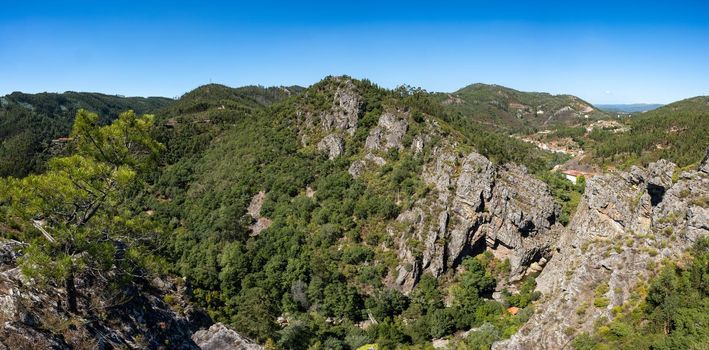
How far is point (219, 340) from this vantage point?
26031mm

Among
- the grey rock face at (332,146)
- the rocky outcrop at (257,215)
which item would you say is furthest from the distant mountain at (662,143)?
the rocky outcrop at (257,215)

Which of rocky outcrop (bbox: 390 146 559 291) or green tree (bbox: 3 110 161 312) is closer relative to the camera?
green tree (bbox: 3 110 161 312)

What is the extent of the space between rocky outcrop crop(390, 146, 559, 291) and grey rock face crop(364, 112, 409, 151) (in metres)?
16.0

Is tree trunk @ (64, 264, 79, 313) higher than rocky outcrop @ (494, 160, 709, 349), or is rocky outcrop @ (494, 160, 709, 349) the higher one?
tree trunk @ (64, 264, 79, 313)

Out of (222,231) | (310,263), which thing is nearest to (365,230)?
(310,263)

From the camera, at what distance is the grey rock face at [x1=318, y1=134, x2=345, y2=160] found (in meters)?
86.6

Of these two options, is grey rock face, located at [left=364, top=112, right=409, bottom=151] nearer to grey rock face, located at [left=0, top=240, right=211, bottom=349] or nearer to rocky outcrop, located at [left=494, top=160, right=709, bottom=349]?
rocky outcrop, located at [left=494, top=160, right=709, bottom=349]

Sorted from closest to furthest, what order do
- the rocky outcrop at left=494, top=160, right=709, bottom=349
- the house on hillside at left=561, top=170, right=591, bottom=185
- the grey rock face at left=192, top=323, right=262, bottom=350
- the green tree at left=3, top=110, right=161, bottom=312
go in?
the green tree at left=3, top=110, right=161, bottom=312, the grey rock face at left=192, top=323, right=262, bottom=350, the rocky outcrop at left=494, top=160, right=709, bottom=349, the house on hillside at left=561, top=170, right=591, bottom=185

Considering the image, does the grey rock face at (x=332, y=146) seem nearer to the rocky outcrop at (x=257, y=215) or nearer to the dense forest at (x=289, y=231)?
the dense forest at (x=289, y=231)

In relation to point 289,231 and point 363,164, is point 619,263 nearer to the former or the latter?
point 289,231

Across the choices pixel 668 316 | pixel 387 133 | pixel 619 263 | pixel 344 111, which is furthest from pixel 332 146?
pixel 668 316

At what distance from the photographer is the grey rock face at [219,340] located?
24.7 metres

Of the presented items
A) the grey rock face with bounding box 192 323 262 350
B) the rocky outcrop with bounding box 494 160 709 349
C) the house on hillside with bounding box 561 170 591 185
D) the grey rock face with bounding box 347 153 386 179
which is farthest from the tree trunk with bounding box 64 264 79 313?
Result: the house on hillside with bounding box 561 170 591 185

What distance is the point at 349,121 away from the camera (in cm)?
8962
